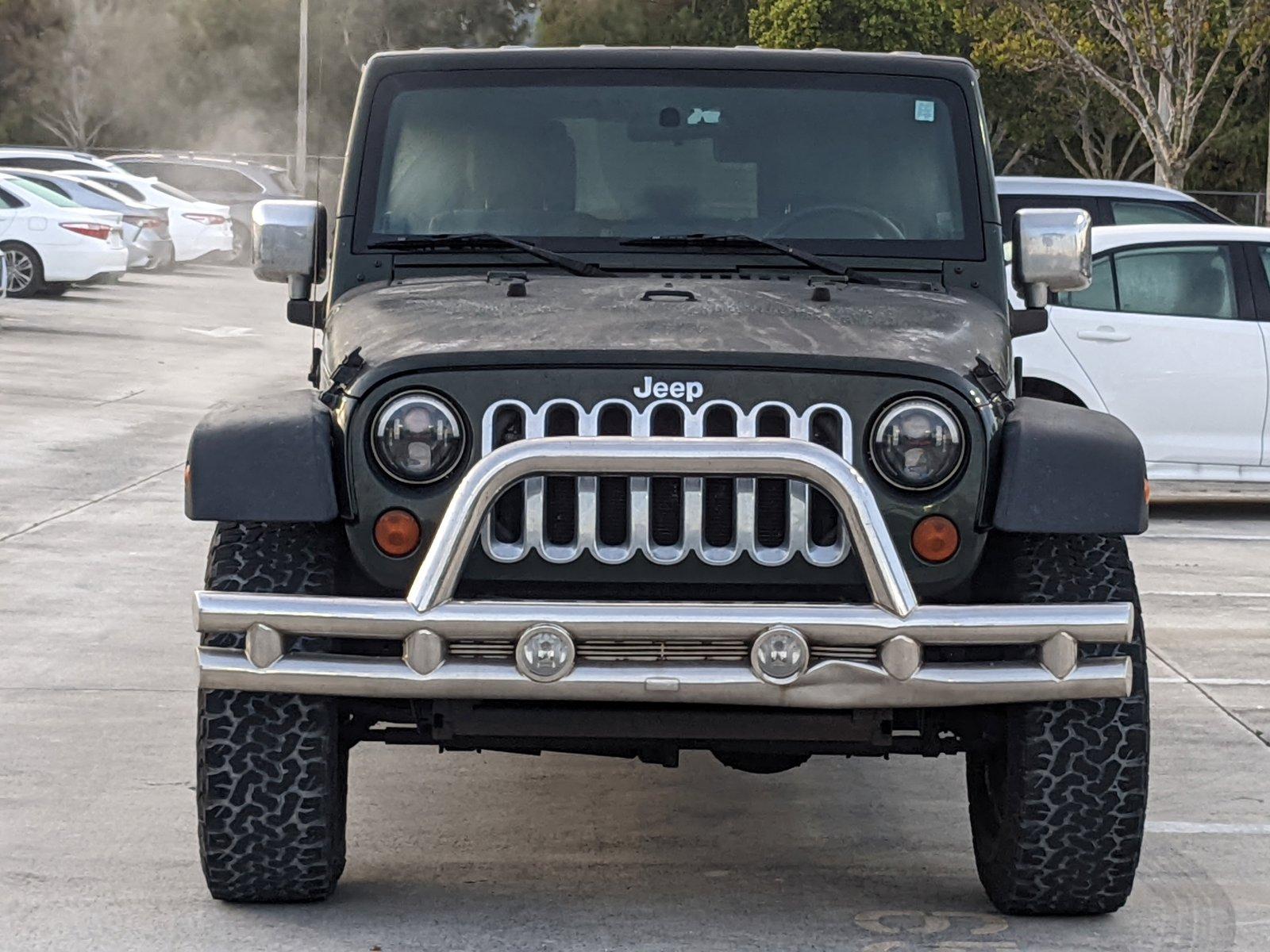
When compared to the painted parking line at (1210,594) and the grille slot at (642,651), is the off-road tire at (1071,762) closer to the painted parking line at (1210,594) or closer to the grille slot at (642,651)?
the grille slot at (642,651)

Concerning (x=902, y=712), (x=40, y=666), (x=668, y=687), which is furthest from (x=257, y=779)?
(x=40, y=666)

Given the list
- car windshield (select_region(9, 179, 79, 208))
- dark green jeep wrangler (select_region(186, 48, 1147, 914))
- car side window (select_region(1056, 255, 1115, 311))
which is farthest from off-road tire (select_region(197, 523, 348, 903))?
car windshield (select_region(9, 179, 79, 208))

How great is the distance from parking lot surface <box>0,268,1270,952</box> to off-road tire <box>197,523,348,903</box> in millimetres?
239

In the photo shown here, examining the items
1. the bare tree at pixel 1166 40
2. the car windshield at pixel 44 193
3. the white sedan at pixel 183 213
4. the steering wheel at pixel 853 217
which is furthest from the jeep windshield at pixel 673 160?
the white sedan at pixel 183 213

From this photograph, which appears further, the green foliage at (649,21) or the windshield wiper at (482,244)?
the green foliage at (649,21)

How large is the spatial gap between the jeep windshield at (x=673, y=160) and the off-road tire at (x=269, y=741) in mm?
1369

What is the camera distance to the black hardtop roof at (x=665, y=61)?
19.2ft

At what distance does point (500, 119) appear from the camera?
5781 mm

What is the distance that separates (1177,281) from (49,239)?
686 inches

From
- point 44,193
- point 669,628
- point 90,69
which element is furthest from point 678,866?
point 90,69

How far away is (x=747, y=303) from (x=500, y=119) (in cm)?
117

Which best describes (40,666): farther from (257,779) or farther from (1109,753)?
(1109,753)

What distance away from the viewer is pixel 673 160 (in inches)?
226

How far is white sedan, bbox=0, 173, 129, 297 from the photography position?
2523cm
